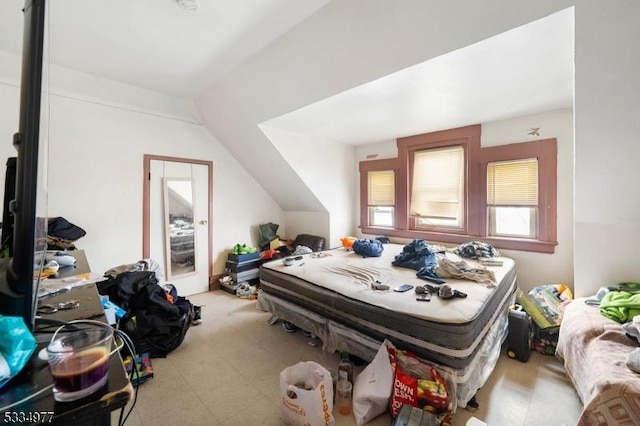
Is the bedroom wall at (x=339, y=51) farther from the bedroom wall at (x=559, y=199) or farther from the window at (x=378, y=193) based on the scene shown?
the bedroom wall at (x=559, y=199)

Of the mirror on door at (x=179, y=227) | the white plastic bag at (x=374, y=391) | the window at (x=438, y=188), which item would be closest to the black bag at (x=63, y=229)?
the mirror on door at (x=179, y=227)

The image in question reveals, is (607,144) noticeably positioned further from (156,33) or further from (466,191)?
(156,33)

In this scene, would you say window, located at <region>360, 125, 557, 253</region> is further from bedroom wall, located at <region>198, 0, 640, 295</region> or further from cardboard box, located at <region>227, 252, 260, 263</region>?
cardboard box, located at <region>227, 252, 260, 263</region>

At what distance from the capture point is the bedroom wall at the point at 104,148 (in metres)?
2.76

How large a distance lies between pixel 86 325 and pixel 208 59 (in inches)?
102

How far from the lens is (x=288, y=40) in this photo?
2.17 meters

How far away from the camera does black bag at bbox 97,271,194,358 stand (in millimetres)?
2248

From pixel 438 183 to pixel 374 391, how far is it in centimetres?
290

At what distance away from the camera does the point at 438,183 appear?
3.70 metres

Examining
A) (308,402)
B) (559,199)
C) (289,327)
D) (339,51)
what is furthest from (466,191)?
(308,402)

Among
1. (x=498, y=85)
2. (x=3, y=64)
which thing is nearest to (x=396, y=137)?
(x=498, y=85)

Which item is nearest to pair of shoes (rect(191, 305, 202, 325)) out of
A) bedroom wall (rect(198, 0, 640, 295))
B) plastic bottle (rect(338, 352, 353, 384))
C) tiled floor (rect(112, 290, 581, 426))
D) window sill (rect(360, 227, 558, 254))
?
tiled floor (rect(112, 290, 581, 426))

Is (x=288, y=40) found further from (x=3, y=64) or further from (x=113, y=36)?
(x=3, y=64)

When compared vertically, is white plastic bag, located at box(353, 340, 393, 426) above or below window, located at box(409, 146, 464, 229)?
below
